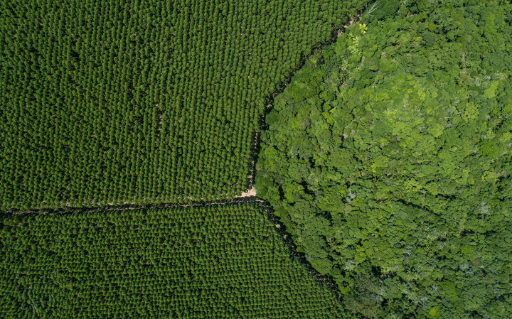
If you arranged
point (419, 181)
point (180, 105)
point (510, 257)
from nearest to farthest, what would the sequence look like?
point (510, 257), point (419, 181), point (180, 105)

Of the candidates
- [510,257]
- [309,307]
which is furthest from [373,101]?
[309,307]

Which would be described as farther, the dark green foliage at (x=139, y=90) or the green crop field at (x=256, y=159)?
the dark green foliage at (x=139, y=90)

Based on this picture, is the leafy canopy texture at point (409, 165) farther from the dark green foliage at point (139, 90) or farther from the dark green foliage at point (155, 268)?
Answer: the dark green foliage at point (139, 90)

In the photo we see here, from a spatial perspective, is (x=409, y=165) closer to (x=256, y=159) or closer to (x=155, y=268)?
(x=256, y=159)

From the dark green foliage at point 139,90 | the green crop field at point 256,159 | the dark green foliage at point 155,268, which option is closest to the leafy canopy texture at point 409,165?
the green crop field at point 256,159

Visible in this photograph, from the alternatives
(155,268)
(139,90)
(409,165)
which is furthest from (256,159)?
(409,165)

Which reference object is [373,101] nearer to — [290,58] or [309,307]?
[290,58]
